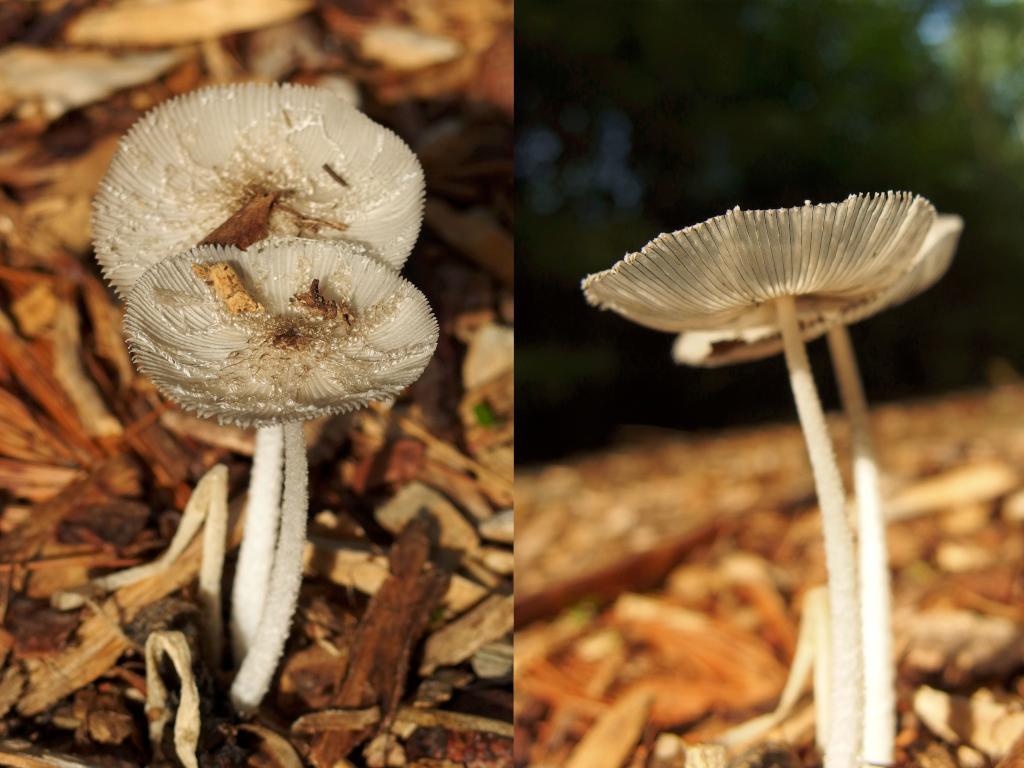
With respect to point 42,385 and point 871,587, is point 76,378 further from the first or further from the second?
point 871,587

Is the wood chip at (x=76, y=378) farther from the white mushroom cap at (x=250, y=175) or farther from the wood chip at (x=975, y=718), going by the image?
the wood chip at (x=975, y=718)

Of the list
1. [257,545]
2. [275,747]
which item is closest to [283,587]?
[257,545]

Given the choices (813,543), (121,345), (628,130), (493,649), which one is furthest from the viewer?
(628,130)

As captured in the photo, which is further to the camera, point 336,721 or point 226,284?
point 336,721

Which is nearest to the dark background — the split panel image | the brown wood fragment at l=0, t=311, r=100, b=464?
the split panel image

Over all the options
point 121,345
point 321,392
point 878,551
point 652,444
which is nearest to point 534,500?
point 652,444

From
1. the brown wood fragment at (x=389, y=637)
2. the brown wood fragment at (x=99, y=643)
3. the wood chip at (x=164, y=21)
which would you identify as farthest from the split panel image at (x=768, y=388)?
the wood chip at (x=164, y=21)

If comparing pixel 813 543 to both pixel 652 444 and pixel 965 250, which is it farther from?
pixel 965 250
